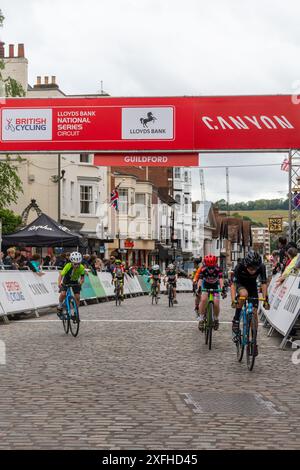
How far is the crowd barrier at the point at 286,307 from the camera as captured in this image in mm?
14850

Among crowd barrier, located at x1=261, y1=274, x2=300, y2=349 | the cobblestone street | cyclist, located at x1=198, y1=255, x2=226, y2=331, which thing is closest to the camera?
the cobblestone street

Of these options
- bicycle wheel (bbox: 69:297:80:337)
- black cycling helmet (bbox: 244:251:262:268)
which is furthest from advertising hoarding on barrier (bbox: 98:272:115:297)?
black cycling helmet (bbox: 244:251:262:268)

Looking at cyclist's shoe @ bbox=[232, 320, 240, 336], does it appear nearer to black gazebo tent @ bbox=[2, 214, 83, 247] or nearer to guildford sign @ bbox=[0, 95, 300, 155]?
guildford sign @ bbox=[0, 95, 300, 155]

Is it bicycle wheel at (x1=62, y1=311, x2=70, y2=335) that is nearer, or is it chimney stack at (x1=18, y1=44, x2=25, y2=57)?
bicycle wheel at (x1=62, y1=311, x2=70, y2=335)

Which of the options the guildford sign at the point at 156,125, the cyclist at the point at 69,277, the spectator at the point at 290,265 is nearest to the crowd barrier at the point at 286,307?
the spectator at the point at 290,265

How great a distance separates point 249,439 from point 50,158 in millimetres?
47017

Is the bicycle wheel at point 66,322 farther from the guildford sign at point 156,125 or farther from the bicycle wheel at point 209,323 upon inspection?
the guildford sign at point 156,125

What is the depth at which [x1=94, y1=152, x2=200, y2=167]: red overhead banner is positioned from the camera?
25547mm

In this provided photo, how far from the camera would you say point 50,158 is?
53.1 meters

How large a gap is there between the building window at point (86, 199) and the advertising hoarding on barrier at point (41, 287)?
30.4 meters

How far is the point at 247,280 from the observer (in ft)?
40.8

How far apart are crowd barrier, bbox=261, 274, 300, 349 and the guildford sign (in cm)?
784

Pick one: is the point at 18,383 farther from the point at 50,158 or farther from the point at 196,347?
the point at 50,158
